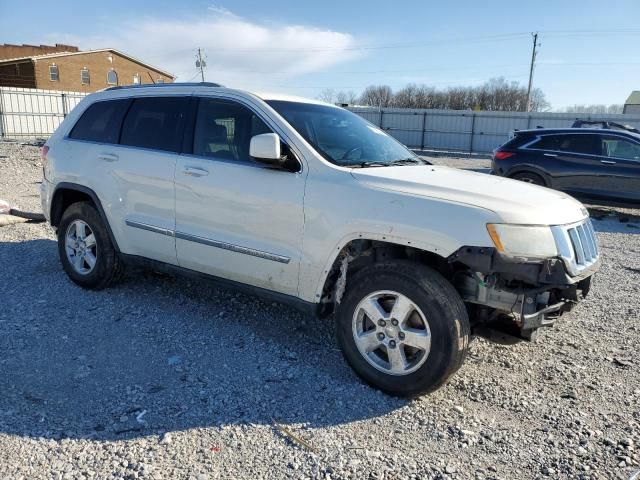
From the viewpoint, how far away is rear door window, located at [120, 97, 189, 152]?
4.52 meters

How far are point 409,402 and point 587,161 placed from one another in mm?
8929

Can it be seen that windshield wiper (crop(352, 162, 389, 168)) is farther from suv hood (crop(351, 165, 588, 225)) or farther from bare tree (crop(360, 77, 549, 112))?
bare tree (crop(360, 77, 549, 112))

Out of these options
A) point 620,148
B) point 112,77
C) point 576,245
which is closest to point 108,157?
point 576,245

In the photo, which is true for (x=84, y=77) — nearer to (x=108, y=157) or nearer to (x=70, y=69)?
(x=70, y=69)

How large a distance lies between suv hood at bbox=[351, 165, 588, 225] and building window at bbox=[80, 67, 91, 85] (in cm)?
5506

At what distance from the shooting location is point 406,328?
10.9ft

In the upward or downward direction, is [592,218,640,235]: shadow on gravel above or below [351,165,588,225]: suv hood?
below

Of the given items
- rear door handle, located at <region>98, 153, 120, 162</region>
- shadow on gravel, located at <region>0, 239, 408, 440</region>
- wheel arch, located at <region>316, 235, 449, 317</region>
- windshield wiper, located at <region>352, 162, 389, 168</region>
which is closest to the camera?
shadow on gravel, located at <region>0, 239, 408, 440</region>

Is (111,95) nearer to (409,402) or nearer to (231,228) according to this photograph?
(231,228)

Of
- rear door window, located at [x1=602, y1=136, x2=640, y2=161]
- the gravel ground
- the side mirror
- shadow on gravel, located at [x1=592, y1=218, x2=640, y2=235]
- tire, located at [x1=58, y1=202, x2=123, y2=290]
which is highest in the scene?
the side mirror

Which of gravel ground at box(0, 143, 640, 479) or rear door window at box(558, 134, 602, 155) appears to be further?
rear door window at box(558, 134, 602, 155)

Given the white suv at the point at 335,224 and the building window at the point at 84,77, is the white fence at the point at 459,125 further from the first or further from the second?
the building window at the point at 84,77

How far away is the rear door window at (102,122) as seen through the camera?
5008 millimetres

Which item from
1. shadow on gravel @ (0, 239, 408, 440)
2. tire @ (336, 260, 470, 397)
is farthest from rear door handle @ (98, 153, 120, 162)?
tire @ (336, 260, 470, 397)
